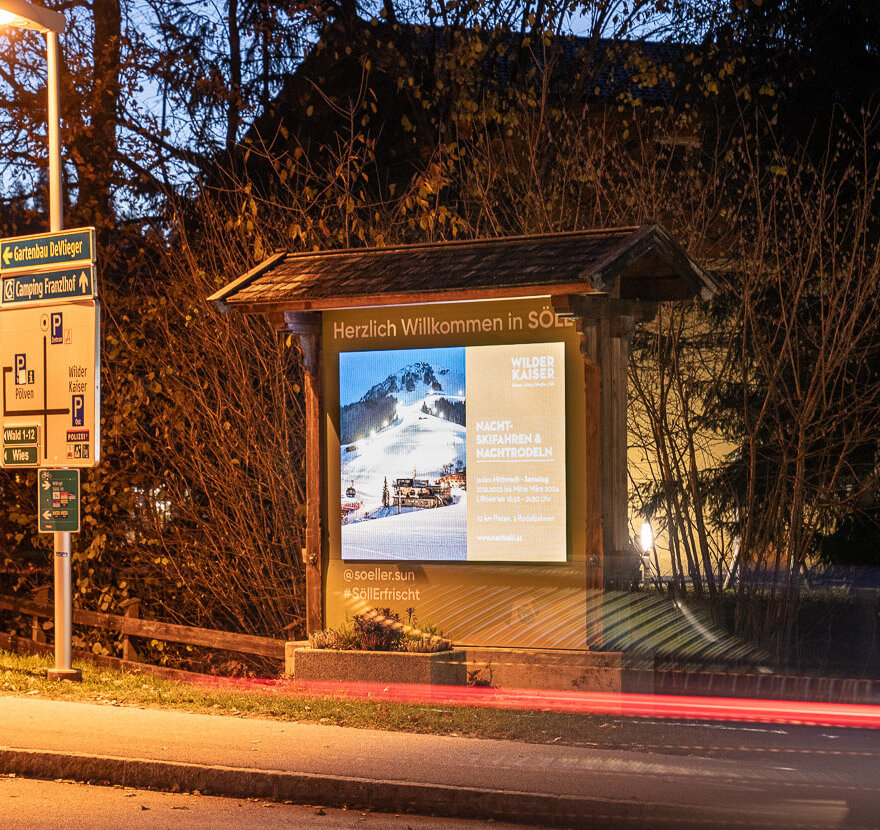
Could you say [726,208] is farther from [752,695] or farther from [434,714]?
[434,714]

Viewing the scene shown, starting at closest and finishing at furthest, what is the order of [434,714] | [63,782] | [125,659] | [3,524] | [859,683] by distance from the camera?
[63,782] → [434,714] → [859,683] → [125,659] → [3,524]

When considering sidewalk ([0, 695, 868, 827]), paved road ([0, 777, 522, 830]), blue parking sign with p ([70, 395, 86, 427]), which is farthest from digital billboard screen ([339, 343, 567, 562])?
paved road ([0, 777, 522, 830])

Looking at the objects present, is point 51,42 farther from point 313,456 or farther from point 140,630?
point 140,630

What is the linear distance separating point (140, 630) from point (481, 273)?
23.2ft

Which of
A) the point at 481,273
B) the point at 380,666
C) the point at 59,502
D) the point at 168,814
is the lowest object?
the point at 168,814

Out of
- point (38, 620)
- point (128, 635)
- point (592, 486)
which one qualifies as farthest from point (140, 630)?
point (592, 486)

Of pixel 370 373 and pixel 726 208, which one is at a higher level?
pixel 726 208

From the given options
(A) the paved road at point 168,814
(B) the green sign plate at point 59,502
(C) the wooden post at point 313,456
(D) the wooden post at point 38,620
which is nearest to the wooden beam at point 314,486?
(C) the wooden post at point 313,456

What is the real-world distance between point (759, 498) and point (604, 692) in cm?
500

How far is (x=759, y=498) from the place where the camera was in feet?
53.0

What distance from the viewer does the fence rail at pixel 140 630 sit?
15125 mm

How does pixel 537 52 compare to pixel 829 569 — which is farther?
pixel 537 52

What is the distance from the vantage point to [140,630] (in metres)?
16.9

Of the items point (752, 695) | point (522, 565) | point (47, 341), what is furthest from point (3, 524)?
point (752, 695)
